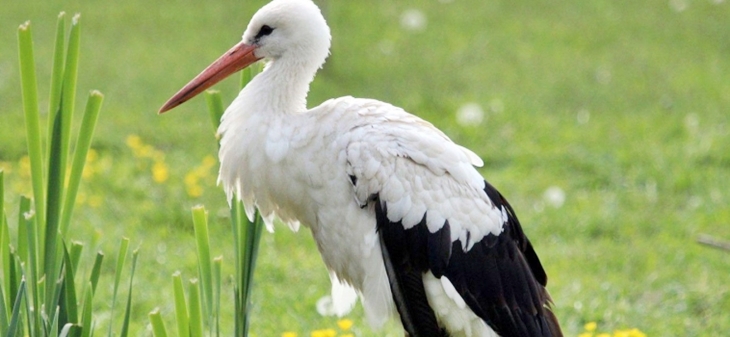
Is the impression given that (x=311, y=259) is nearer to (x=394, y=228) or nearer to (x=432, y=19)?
(x=394, y=228)

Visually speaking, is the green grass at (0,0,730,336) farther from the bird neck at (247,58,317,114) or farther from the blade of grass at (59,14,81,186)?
the blade of grass at (59,14,81,186)

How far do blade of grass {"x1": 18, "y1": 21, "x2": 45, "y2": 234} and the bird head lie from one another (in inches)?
24.7

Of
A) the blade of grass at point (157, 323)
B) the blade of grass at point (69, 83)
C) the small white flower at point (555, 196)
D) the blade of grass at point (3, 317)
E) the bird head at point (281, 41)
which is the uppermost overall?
the small white flower at point (555, 196)

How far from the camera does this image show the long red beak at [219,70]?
2.78 metres

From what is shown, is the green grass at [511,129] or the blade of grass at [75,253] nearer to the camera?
the blade of grass at [75,253]

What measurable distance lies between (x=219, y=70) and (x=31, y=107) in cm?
74

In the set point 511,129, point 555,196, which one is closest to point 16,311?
point 555,196

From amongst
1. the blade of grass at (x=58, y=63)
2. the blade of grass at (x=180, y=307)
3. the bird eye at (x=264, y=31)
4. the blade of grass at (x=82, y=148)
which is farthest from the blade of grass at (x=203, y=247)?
the bird eye at (x=264, y=31)

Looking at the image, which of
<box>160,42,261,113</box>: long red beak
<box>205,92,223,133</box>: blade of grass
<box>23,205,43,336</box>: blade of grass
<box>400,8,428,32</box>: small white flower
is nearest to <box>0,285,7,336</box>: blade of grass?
<box>23,205,43,336</box>: blade of grass

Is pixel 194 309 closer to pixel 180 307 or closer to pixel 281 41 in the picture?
pixel 180 307

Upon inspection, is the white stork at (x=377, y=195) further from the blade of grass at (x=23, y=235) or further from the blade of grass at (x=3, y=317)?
the blade of grass at (x=3, y=317)

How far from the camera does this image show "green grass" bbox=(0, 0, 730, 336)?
13.9ft

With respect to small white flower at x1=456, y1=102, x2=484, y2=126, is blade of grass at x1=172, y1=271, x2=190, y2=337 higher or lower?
lower

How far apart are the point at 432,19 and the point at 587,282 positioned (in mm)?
3831
